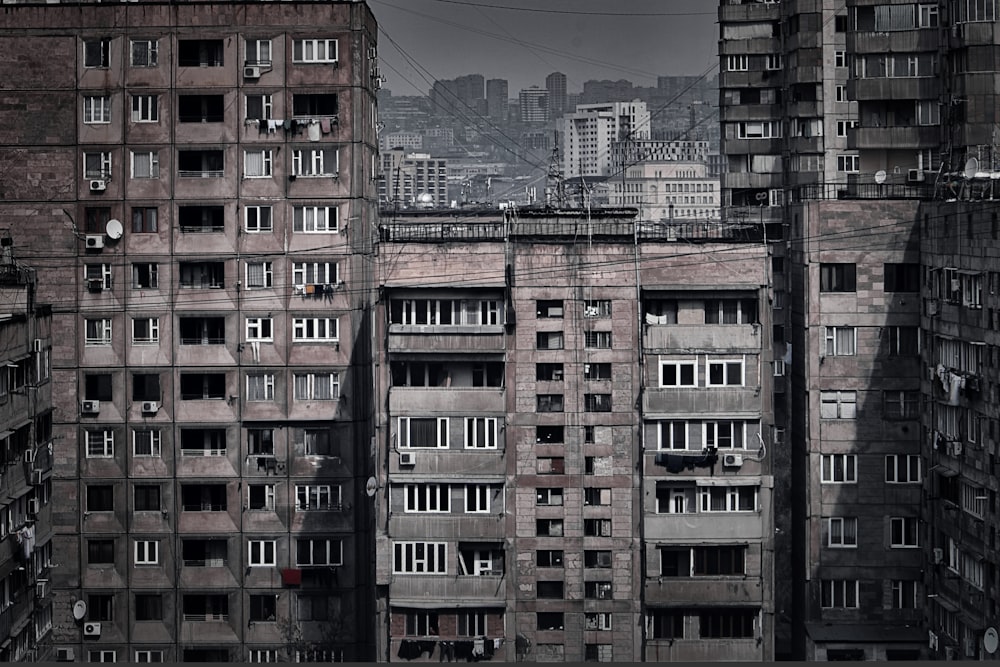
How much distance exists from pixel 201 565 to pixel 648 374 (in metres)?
7.74

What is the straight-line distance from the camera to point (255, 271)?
89.6 ft

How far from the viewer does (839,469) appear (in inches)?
1003

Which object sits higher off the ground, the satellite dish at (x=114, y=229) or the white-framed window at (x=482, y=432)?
the satellite dish at (x=114, y=229)

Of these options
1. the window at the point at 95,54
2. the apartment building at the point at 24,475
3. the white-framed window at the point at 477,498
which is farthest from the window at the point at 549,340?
the window at the point at 95,54

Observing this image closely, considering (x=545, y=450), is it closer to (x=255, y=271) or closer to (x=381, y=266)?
(x=381, y=266)

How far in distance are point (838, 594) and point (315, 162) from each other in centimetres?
1014

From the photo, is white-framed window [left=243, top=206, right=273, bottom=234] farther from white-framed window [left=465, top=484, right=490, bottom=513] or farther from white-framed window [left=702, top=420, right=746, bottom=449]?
white-framed window [left=702, top=420, right=746, bottom=449]

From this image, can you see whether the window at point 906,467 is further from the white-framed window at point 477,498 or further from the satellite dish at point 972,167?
the white-framed window at point 477,498

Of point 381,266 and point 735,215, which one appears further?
point 735,215

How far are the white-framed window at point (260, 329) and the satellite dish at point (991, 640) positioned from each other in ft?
38.1

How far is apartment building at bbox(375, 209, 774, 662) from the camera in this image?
78.8 feet

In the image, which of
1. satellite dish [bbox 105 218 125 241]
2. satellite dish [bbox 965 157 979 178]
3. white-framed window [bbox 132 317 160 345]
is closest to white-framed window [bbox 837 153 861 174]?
satellite dish [bbox 965 157 979 178]

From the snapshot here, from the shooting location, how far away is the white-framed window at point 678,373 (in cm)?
2422

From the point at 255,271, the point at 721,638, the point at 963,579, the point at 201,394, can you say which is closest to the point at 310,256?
the point at 255,271
